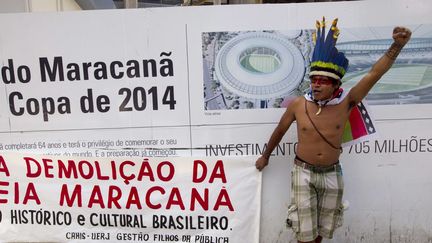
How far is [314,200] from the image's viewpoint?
8.41ft

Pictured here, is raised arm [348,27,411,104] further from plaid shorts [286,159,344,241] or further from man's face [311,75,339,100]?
plaid shorts [286,159,344,241]

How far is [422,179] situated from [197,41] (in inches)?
82.5

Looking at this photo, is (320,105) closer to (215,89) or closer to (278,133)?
(278,133)

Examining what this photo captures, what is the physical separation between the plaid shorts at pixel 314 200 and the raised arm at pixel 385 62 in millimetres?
524

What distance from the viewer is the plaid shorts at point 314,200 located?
252 centimetres

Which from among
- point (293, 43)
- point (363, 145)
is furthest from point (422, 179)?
point (293, 43)

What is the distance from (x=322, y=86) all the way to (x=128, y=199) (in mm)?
1740

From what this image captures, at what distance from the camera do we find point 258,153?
9.77 feet

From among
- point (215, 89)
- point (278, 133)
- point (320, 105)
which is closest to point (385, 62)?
point (320, 105)

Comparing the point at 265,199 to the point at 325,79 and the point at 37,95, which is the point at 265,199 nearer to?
the point at 325,79

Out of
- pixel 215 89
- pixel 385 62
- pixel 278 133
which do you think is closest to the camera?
pixel 385 62

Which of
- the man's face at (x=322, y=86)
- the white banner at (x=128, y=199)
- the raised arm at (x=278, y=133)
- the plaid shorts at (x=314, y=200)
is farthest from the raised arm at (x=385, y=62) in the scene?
the white banner at (x=128, y=199)

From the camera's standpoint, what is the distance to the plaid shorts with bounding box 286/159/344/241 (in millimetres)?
2521

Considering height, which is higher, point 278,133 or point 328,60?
point 328,60
